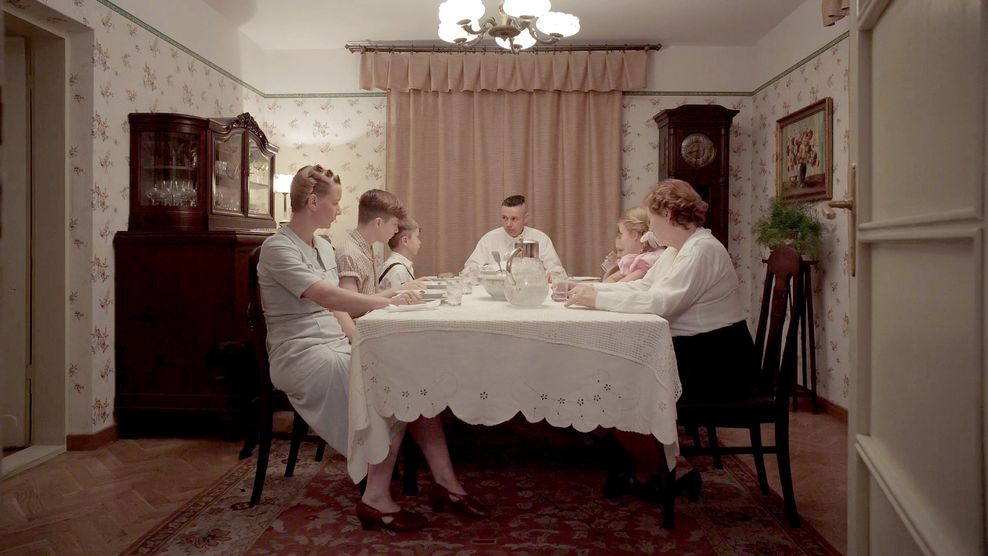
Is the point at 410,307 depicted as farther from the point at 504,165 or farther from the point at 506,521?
the point at 504,165

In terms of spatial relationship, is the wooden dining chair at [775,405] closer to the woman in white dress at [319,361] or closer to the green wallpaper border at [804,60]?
the woman in white dress at [319,361]

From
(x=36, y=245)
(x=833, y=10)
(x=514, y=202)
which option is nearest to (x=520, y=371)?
(x=833, y=10)

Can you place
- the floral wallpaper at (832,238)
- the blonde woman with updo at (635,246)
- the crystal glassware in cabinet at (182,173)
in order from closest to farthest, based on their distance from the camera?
the blonde woman with updo at (635,246)
the crystal glassware in cabinet at (182,173)
the floral wallpaper at (832,238)

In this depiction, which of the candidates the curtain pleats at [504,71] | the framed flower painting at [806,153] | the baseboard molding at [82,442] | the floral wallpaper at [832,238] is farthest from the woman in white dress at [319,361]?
the curtain pleats at [504,71]

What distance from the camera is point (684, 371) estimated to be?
94.7 inches

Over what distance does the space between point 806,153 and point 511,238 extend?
213cm

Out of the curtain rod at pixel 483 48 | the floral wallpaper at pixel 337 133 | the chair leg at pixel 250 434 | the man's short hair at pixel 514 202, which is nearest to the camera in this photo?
the chair leg at pixel 250 434

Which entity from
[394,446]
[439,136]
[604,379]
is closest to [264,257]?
[394,446]

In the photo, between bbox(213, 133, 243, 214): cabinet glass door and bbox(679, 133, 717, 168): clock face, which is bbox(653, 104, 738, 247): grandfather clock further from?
bbox(213, 133, 243, 214): cabinet glass door

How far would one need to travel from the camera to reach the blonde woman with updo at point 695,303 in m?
2.29

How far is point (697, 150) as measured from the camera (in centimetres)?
542

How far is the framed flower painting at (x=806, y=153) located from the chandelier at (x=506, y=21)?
184 centimetres

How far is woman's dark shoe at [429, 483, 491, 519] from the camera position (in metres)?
2.46

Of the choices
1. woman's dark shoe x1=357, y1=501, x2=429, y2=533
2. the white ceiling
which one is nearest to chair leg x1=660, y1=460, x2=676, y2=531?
woman's dark shoe x1=357, y1=501, x2=429, y2=533
